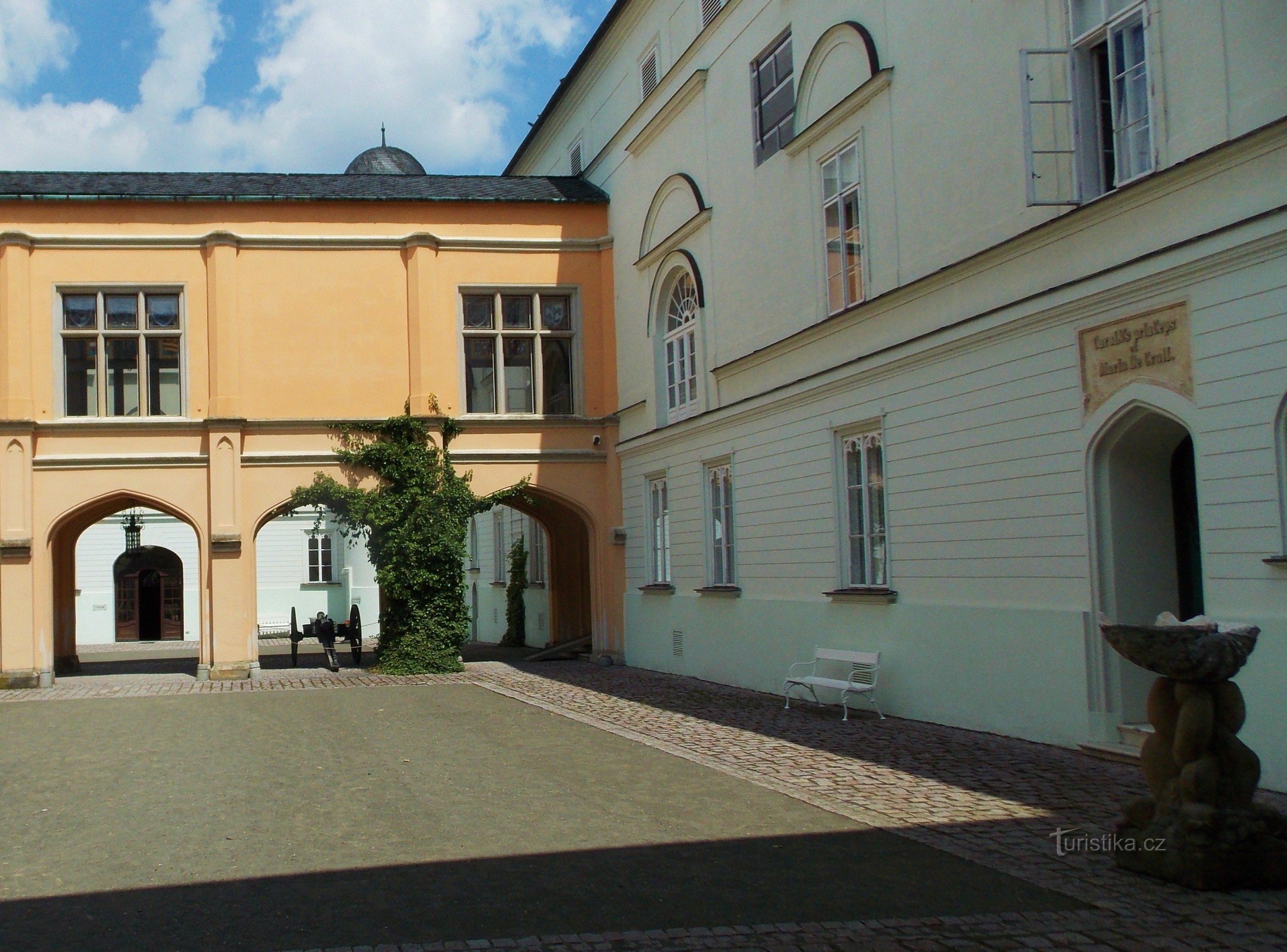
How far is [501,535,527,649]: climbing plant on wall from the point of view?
29.5m

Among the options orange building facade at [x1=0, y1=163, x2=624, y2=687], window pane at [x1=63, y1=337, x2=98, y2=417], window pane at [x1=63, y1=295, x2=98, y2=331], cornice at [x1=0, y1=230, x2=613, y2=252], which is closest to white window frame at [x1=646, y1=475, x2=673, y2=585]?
orange building facade at [x1=0, y1=163, x2=624, y2=687]

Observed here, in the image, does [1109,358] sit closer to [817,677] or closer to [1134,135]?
[1134,135]

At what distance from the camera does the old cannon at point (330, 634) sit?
75.5 ft

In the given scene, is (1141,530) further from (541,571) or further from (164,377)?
(541,571)

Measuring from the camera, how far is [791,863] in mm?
7223

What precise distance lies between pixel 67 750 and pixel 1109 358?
10074 millimetres

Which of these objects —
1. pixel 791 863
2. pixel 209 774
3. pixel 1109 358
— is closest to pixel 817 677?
pixel 1109 358

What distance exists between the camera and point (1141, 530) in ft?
35.0

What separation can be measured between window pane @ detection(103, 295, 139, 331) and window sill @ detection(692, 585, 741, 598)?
10293 millimetres

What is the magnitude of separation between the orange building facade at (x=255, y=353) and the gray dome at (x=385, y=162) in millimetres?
15588

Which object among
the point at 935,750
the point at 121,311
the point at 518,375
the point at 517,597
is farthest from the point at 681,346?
the point at 517,597

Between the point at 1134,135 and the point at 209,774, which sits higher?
the point at 1134,135

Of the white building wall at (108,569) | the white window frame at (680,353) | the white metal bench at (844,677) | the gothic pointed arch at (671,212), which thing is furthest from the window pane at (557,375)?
the white building wall at (108,569)

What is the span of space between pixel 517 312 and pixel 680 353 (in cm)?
404
